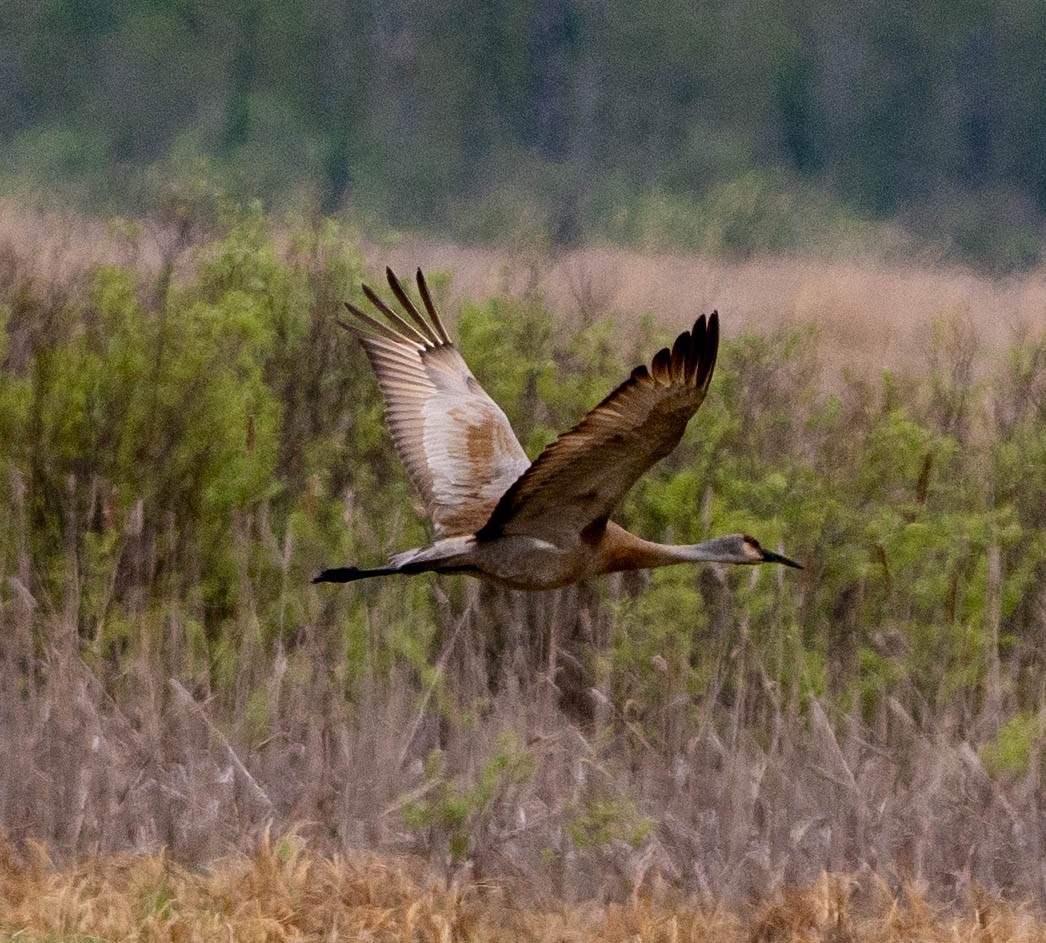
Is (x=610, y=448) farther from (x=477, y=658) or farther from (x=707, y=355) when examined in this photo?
(x=477, y=658)

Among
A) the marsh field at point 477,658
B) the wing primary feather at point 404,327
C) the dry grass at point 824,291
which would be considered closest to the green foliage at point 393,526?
the marsh field at point 477,658

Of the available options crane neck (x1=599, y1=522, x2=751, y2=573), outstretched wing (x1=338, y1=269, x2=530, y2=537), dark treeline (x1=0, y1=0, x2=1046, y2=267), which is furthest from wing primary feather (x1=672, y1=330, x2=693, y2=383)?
dark treeline (x1=0, y1=0, x2=1046, y2=267)

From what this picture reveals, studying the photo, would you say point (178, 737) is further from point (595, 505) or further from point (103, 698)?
point (595, 505)

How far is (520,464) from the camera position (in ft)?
23.9

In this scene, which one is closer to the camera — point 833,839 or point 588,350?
point 833,839

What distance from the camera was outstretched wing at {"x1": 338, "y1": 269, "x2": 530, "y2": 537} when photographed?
720 centimetres

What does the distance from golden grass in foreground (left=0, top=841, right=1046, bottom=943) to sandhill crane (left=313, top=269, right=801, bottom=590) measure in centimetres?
85

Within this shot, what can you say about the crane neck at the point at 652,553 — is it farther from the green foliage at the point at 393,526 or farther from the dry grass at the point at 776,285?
the dry grass at the point at 776,285

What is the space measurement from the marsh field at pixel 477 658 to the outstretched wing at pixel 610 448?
64cm

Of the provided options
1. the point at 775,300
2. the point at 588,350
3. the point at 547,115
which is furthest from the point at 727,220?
the point at 588,350

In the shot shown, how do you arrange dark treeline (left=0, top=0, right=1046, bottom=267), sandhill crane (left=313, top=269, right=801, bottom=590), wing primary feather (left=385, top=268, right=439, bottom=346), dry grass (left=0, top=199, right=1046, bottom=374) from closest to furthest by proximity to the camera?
sandhill crane (left=313, top=269, right=801, bottom=590), wing primary feather (left=385, top=268, right=439, bottom=346), dry grass (left=0, top=199, right=1046, bottom=374), dark treeline (left=0, top=0, right=1046, bottom=267)

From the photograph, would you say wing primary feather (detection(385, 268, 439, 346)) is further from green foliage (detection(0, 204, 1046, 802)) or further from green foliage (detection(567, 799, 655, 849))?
green foliage (detection(567, 799, 655, 849))

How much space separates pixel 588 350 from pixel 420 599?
1.55m

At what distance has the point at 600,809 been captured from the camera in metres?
6.45
